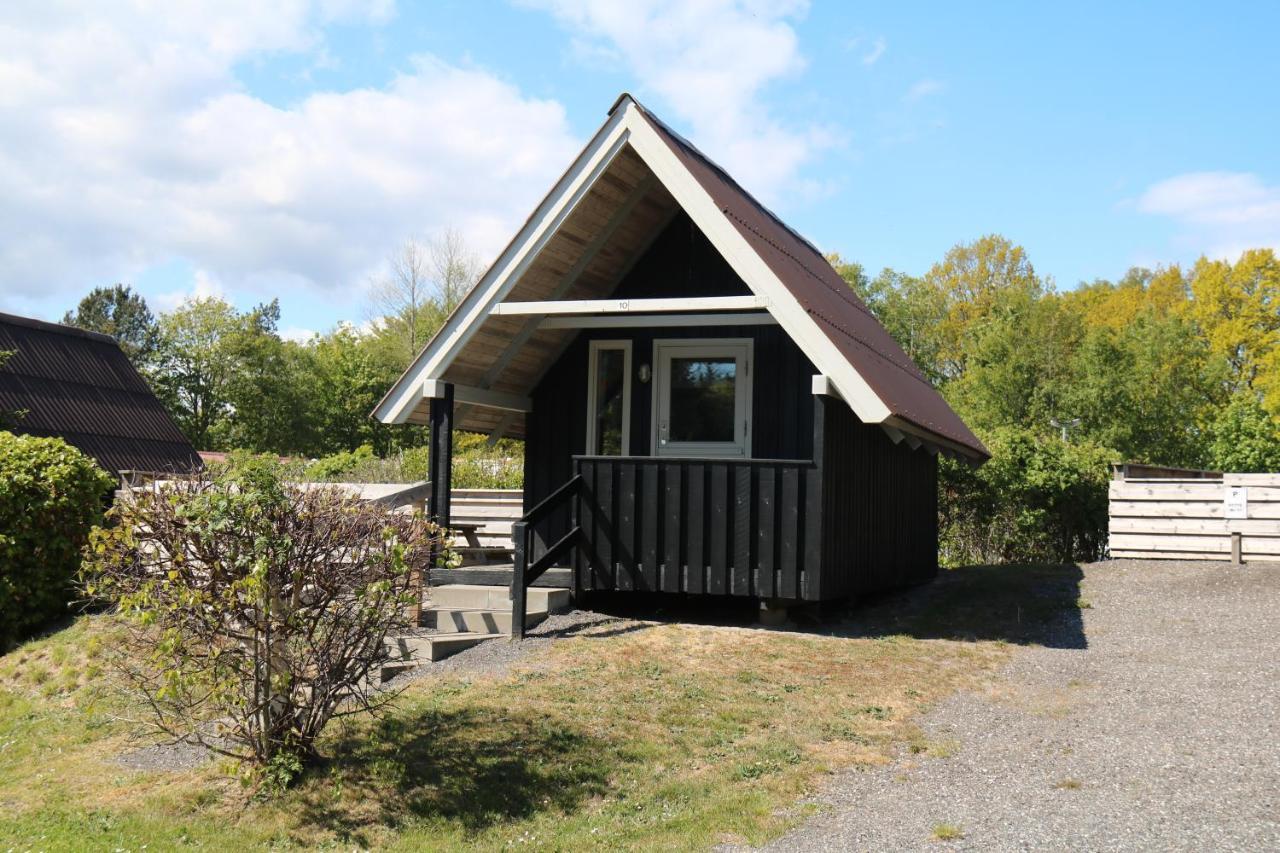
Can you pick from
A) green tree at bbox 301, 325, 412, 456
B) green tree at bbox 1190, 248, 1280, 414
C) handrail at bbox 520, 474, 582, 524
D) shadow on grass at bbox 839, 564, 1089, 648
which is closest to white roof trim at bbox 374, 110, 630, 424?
handrail at bbox 520, 474, 582, 524

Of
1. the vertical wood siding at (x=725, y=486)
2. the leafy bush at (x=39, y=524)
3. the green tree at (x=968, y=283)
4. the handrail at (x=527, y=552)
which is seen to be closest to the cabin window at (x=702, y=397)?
the vertical wood siding at (x=725, y=486)

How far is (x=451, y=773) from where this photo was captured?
6.75 metres

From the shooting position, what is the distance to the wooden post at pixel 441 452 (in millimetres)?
11727

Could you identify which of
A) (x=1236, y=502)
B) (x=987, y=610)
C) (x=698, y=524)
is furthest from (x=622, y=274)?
(x=1236, y=502)

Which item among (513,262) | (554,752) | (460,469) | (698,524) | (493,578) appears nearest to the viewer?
(554,752)

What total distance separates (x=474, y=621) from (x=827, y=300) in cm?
599

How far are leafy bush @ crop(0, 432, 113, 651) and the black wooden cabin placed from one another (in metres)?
3.80

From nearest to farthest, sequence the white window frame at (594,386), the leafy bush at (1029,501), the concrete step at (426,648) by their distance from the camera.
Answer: the concrete step at (426,648), the white window frame at (594,386), the leafy bush at (1029,501)

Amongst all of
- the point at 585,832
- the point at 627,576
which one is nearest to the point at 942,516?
the point at 627,576

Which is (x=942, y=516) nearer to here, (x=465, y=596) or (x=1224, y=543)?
(x=1224, y=543)

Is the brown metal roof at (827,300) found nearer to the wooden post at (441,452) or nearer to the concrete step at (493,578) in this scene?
the wooden post at (441,452)

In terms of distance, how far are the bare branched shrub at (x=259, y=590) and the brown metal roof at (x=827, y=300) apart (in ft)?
17.1

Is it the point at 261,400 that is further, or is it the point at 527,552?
the point at 261,400

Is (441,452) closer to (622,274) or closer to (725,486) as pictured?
(622,274)
